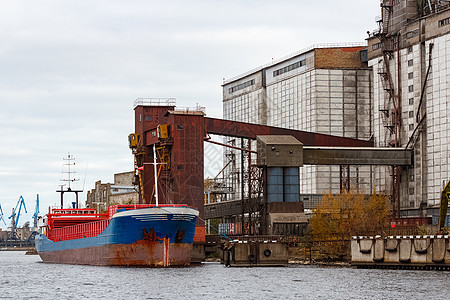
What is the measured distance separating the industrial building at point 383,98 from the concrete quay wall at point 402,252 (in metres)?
36.2

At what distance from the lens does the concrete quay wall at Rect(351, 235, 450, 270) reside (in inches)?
3002

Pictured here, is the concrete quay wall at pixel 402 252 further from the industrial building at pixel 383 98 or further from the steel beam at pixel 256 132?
the industrial building at pixel 383 98

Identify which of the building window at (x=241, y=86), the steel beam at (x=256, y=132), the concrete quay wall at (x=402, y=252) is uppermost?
the building window at (x=241, y=86)

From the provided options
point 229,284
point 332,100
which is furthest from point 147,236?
point 332,100

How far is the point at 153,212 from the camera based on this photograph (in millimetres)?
84812

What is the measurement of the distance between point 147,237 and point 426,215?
163 ft

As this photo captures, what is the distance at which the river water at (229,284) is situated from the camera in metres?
57.8

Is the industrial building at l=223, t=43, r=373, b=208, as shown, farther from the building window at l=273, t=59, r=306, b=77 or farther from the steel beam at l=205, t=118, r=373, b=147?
the steel beam at l=205, t=118, r=373, b=147

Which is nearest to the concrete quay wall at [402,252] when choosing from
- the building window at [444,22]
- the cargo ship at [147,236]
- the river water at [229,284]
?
the river water at [229,284]

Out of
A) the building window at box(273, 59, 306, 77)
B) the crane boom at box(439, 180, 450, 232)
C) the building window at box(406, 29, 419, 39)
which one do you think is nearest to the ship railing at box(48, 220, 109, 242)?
the crane boom at box(439, 180, 450, 232)

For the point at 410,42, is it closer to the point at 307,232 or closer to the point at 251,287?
the point at 307,232

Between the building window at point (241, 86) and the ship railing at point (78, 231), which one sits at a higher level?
the building window at point (241, 86)

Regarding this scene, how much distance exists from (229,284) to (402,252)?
20.8 metres

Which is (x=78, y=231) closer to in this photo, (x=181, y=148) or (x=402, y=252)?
(x=181, y=148)
